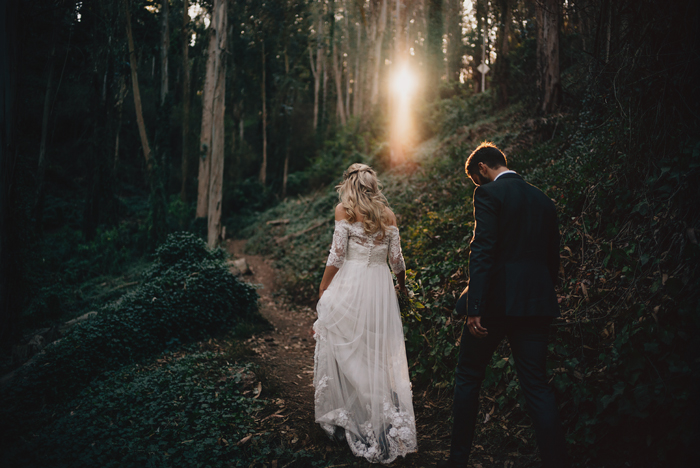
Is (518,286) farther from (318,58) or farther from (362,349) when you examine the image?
(318,58)

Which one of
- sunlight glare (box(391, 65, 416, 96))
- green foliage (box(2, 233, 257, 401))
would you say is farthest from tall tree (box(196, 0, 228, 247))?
sunlight glare (box(391, 65, 416, 96))

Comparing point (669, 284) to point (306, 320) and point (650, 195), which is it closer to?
point (650, 195)

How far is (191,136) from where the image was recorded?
712 inches

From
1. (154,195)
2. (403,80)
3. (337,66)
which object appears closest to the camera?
(154,195)

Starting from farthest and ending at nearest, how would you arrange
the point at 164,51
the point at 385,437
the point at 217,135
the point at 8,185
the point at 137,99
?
1. the point at 164,51
2. the point at 217,135
3. the point at 137,99
4. the point at 8,185
5. the point at 385,437

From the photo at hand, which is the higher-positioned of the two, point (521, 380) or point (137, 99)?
point (137, 99)

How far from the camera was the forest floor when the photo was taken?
3354mm

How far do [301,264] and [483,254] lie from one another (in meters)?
8.58

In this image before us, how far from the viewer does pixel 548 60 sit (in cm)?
870

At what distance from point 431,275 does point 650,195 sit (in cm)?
278

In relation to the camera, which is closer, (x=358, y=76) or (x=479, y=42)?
(x=479, y=42)

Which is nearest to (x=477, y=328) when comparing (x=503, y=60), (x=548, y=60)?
(x=548, y=60)

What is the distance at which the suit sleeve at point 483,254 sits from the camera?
2623 mm

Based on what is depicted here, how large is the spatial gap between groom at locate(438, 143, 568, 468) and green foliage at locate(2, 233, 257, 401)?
5.06 meters
